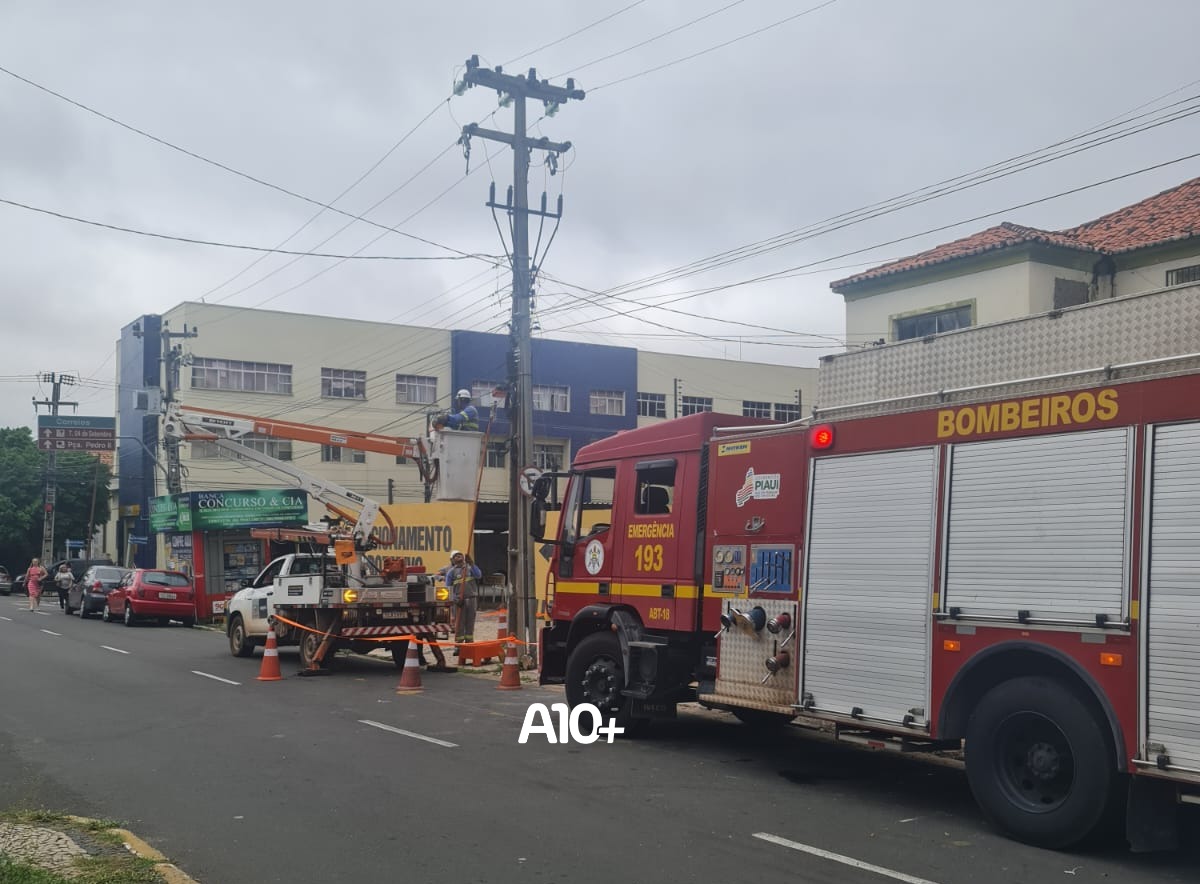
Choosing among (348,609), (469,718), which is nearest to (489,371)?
(348,609)

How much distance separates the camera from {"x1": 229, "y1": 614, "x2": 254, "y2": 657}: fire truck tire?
19859mm

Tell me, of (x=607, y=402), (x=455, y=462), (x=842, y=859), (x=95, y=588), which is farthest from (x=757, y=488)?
(x=607, y=402)

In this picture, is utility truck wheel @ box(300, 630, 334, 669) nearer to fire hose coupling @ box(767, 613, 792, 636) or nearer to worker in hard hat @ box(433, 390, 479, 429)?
worker in hard hat @ box(433, 390, 479, 429)

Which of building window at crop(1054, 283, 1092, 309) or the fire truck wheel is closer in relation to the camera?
the fire truck wheel

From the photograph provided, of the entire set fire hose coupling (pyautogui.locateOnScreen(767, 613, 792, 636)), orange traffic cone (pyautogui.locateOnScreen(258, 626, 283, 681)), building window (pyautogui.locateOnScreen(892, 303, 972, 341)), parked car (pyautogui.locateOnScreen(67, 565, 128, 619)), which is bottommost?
parked car (pyautogui.locateOnScreen(67, 565, 128, 619))

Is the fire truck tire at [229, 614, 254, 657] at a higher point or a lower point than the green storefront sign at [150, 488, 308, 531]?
lower

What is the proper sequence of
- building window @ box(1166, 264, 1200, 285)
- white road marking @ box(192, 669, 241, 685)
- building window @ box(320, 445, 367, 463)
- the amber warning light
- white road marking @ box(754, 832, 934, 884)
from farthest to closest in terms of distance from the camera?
building window @ box(320, 445, 367, 463) < building window @ box(1166, 264, 1200, 285) < white road marking @ box(192, 669, 241, 685) < the amber warning light < white road marking @ box(754, 832, 934, 884)

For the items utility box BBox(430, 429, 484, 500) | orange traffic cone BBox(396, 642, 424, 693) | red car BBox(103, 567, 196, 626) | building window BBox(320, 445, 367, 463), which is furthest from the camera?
building window BBox(320, 445, 367, 463)

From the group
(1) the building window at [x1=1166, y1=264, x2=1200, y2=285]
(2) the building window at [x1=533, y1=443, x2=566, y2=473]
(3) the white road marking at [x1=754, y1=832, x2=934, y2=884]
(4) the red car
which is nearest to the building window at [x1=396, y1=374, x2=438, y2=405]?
(2) the building window at [x1=533, y1=443, x2=566, y2=473]

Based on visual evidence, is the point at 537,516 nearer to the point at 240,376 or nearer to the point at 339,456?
the point at 240,376

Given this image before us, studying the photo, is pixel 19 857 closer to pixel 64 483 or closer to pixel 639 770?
pixel 639 770

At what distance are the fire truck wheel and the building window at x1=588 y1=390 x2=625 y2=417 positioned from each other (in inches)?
1641

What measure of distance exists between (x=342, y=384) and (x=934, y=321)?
34.3 m

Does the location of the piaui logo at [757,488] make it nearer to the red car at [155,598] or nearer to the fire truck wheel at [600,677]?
the fire truck wheel at [600,677]
